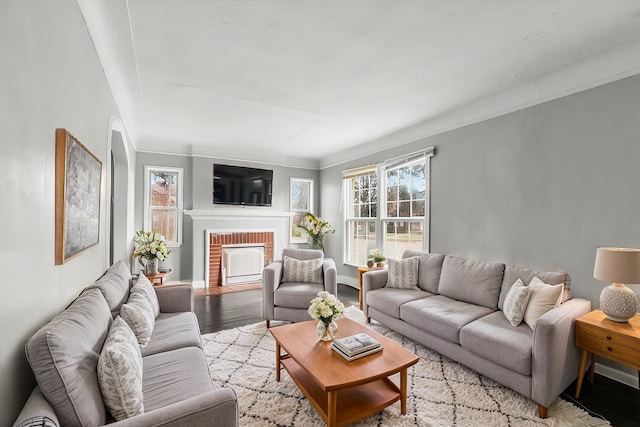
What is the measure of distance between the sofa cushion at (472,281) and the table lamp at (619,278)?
80 cm

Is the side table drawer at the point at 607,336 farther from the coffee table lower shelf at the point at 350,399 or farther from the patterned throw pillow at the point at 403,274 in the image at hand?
the patterned throw pillow at the point at 403,274

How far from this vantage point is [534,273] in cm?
267

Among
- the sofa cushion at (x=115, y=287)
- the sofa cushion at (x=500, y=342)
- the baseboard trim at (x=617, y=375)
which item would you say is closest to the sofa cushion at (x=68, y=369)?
the sofa cushion at (x=115, y=287)

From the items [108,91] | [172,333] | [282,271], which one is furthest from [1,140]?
[282,271]

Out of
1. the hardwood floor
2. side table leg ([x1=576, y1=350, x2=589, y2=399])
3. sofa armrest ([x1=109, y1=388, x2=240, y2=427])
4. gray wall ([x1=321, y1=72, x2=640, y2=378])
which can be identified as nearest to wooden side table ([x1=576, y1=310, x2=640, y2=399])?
side table leg ([x1=576, y1=350, x2=589, y2=399])

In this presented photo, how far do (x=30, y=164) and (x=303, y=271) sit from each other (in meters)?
2.91

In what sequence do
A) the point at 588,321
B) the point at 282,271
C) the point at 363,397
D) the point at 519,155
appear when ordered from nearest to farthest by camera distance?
the point at 363,397 → the point at 588,321 → the point at 519,155 → the point at 282,271

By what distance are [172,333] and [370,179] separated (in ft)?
12.4

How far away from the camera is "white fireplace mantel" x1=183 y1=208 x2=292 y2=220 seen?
5.23 metres

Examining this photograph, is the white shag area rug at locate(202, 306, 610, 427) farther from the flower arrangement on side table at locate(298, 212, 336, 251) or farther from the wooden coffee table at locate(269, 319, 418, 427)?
the flower arrangement on side table at locate(298, 212, 336, 251)

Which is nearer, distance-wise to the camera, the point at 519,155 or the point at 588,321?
the point at 588,321

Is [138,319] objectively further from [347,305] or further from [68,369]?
[347,305]

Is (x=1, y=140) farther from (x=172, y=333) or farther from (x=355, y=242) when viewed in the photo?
(x=355, y=242)

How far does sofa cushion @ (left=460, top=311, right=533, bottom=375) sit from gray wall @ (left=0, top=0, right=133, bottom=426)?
2.60m
